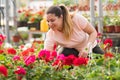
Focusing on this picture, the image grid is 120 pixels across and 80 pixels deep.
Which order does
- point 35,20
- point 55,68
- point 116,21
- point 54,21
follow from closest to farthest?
point 55,68, point 54,21, point 116,21, point 35,20

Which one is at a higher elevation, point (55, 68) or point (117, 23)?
point (55, 68)

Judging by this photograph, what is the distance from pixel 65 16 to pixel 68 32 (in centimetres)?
21

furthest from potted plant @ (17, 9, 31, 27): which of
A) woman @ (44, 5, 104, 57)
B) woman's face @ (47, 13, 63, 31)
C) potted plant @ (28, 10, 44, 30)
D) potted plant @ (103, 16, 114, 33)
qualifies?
woman's face @ (47, 13, 63, 31)

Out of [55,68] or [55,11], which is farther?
[55,11]

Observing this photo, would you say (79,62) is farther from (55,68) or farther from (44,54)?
(44,54)

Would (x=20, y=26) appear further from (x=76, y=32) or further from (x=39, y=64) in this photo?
(x=39, y=64)

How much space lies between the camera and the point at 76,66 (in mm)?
2852

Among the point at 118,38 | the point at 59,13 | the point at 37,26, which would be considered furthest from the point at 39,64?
the point at 37,26

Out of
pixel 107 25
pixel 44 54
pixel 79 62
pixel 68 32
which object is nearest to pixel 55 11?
pixel 68 32

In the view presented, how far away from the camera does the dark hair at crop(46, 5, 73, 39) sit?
3.83 meters

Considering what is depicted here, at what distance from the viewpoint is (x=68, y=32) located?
4.08 metres

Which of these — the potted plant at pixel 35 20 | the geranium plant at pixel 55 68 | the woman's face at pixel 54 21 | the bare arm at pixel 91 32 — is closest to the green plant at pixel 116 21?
the potted plant at pixel 35 20

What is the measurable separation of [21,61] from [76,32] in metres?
1.33

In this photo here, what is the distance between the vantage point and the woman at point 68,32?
385 centimetres
